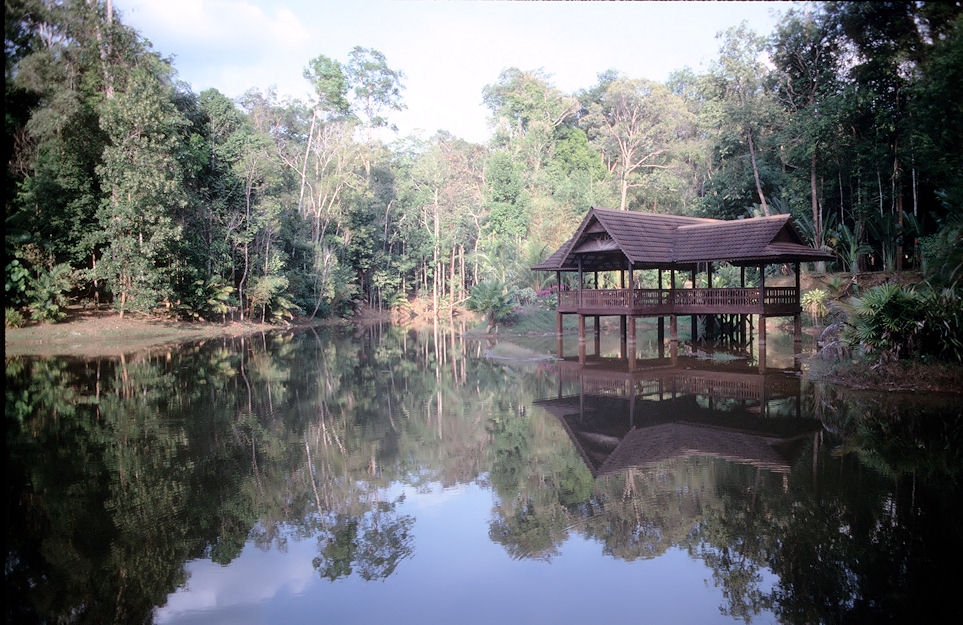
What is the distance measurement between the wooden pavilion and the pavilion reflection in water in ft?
5.95

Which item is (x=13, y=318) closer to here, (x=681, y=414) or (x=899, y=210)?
(x=681, y=414)

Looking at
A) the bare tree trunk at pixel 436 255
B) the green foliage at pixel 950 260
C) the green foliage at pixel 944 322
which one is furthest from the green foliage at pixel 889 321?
the bare tree trunk at pixel 436 255

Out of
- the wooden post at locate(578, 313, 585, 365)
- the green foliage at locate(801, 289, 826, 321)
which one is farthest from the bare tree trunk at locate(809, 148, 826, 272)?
the wooden post at locate(578, 313, 585, 365)

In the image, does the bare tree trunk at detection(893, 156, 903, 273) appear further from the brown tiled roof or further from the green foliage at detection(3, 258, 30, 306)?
the green foliage at detection(3, 258, 30, 306)

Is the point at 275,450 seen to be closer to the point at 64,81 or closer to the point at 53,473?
the point at 53,473

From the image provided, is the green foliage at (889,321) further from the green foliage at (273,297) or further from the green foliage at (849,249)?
the green foliage at (273,297)

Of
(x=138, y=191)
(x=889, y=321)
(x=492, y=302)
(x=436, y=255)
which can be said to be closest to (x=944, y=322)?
(x=889, y=321)

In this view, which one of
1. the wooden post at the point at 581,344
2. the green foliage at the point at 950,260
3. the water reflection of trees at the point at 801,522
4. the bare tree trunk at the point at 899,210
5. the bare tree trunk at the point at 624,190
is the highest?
the bare tree trunk at the point at 624,190

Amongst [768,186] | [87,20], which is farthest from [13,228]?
[768,186]

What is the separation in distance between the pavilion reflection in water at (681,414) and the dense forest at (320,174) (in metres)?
4.66

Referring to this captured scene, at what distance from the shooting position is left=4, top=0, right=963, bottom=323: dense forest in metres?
21.8

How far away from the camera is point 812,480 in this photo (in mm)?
7484

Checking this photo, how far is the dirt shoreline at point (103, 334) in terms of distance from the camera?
21.4 m

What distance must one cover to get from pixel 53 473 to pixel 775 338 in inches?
877
